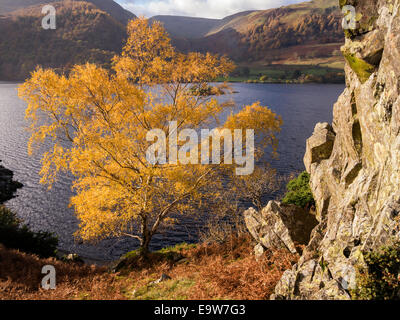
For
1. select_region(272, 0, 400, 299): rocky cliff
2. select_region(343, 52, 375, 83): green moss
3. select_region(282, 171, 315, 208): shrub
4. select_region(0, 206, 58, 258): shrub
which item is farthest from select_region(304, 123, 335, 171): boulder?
select_region(0, 206, 58, 258): shrub

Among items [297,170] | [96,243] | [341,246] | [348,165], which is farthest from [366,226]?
[297,170]

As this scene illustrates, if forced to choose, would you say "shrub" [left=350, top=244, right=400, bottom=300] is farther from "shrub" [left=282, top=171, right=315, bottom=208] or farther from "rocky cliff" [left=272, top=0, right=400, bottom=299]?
"shrub" [left=282, top=171, right=315, bottom=208]

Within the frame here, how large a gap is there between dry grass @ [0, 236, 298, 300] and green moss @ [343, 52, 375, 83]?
8.51 metres

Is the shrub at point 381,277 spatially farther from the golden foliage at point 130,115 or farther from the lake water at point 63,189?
the lake water at point 63,189

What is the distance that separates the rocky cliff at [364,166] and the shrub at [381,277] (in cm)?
26

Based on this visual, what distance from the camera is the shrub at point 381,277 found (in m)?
6.64

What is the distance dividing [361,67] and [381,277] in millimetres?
7570

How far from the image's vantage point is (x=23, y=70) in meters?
171

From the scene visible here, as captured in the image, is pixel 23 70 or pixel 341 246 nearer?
pixel 341 246

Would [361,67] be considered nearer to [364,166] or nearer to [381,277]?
[364,166]

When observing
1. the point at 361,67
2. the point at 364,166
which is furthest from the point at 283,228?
the point at 361,67

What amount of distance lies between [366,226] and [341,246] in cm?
103

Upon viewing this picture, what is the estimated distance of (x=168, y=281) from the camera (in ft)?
44.1
